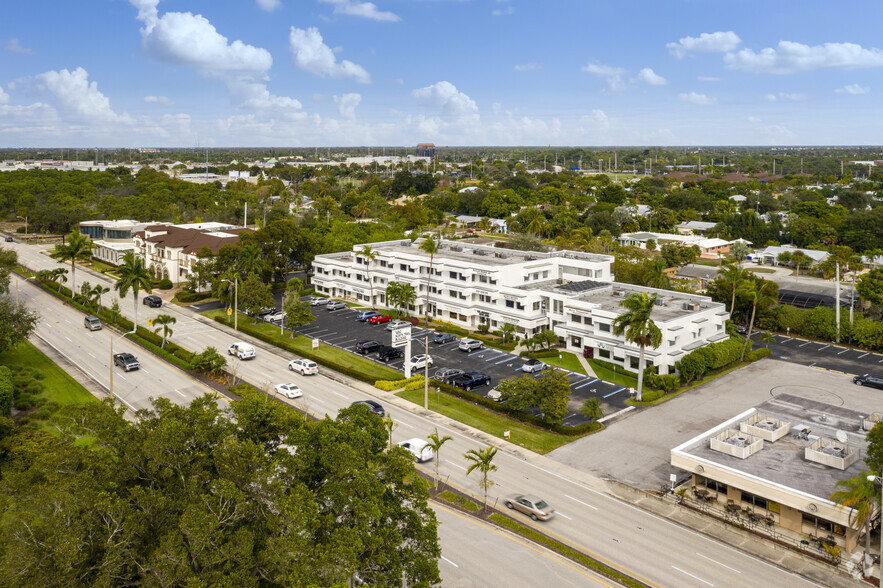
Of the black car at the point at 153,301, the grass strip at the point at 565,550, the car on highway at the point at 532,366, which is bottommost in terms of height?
the grass strip at the point at 565,550

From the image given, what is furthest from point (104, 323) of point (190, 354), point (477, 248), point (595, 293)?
point (595, 293)

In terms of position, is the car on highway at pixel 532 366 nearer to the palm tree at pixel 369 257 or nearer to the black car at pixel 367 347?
the black car at pixel 367 347

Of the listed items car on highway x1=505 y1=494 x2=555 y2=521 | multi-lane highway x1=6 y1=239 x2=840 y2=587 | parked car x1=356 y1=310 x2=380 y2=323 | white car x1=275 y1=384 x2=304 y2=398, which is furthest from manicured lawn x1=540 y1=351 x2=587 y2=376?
car on highway x1=505 y1=494 x2=555 y2=521

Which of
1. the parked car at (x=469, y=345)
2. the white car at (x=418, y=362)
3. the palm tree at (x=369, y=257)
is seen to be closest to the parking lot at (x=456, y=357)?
the parked car at (x=469, y=345)

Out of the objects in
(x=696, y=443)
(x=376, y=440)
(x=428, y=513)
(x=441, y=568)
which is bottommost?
(x=441, y=568)

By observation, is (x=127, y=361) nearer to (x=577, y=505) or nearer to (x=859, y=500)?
(x=577, y=505)

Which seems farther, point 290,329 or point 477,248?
point 477,248

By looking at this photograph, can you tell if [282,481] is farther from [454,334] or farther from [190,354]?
[454,334]
